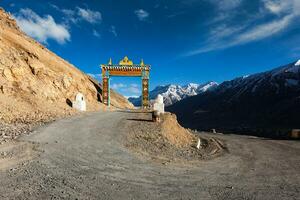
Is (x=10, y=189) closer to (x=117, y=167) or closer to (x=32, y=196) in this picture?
(x=32, y=196)

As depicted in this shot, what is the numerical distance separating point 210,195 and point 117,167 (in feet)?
15.9

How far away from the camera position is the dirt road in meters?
11.2

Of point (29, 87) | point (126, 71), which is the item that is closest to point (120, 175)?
point (29, 87)

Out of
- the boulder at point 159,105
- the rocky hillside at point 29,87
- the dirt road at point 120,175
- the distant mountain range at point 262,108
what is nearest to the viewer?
the dirt road at point 120,175

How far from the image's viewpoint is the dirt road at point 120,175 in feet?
36.8

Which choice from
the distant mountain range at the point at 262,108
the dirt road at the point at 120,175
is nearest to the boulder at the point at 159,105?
the dirt road at the point at 120,175

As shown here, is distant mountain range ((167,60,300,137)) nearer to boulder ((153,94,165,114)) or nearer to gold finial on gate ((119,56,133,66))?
gold finial on gate ((119,56,133,66))

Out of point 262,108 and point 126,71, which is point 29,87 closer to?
point 126,71

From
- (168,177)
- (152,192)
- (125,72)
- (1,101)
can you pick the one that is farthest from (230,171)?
(125,72)

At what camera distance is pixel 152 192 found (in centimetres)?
1134

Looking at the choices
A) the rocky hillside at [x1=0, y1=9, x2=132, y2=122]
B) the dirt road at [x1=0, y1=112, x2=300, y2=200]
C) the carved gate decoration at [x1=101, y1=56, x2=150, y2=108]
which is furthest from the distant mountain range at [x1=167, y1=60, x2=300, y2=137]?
the dirt road at [x1=0, y1=112, x2=300, y2=200]

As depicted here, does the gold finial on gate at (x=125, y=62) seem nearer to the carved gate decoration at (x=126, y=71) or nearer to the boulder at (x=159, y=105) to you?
the carved gate decoration at (x=126, y=71)

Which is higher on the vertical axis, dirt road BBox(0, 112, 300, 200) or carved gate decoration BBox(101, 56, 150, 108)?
carved gate decoration BBox(101, 56, 150, 108)

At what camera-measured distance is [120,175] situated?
43.9ft
